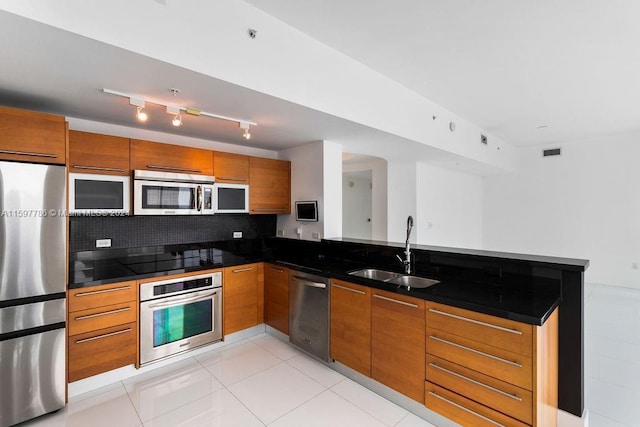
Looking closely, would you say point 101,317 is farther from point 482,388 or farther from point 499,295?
point 499,295

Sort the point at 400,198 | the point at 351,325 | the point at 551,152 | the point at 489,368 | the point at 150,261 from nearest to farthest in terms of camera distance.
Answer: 1. the point at 489,368
2. the point at 351,325
3. the point at 150,261
4. the point at 400,198
5. the point at 551,152

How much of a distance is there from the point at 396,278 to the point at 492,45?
2017mm

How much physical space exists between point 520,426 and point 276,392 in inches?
63.7

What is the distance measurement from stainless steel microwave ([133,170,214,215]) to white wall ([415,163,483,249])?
344cm

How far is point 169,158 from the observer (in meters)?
2.86

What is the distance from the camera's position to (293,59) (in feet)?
6.78

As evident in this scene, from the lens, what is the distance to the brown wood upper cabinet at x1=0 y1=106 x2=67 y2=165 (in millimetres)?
1877

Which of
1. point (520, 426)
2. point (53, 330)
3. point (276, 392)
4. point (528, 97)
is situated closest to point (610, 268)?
point (528, 97)

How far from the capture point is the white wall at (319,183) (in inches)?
135

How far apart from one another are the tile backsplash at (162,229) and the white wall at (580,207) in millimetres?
5319

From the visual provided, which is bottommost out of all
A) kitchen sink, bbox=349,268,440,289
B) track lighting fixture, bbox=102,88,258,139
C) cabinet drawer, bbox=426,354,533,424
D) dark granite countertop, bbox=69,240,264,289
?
cabinet drawer, bbox=426,354,533,424

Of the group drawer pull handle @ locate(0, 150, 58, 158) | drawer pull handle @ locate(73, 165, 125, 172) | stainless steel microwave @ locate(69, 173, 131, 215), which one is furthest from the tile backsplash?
drawer pull handle @ locate(0, 150, 58, 158)

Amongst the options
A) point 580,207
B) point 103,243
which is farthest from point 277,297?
point 580,207

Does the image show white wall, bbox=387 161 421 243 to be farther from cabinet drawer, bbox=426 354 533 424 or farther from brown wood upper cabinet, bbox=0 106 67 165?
brown wood upper cabinet, bbox=0 106 67 165
